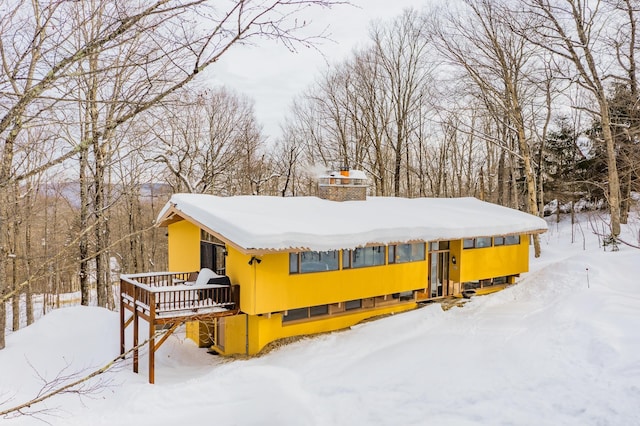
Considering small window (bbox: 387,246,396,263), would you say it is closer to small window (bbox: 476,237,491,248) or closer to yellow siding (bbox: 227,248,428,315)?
yellow siding (bbox: 227,248,428,315)

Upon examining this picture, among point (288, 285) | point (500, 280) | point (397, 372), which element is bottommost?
point (397, 372)

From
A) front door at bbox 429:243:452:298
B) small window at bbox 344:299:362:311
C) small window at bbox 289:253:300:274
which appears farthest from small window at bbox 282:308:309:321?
front door at bbox 429:243:452:298

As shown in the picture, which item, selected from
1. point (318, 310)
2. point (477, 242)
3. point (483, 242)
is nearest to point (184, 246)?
point (318, 310)

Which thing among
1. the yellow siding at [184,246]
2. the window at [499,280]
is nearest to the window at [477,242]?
the window at [499,280]

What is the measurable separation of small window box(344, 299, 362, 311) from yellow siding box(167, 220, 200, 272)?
4.76m

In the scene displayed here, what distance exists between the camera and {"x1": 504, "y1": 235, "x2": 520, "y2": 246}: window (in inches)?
592

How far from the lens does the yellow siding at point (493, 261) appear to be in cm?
1387

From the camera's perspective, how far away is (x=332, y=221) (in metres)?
11.5

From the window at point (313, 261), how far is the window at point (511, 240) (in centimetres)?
750

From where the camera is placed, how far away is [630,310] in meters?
10.1

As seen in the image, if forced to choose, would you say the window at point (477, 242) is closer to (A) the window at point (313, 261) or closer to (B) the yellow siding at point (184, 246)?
(A) the window at point (313, 261)

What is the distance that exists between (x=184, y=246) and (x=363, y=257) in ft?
19.7

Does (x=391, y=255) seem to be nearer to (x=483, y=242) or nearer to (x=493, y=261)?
(x=483, y=242)

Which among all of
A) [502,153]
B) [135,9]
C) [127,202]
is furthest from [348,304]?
[502,153]
